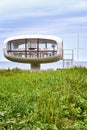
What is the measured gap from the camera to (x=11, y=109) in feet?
19.3

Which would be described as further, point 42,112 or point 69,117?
point 69,117

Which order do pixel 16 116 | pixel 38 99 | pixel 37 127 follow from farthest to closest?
pixel 38 99, pixel 16 116, pixel 37 127

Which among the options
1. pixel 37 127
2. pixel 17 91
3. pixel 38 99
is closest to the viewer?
pixel 37 127

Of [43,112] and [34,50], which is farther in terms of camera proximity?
[34,50]

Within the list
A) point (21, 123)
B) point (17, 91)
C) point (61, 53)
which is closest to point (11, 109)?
point (21, 123)

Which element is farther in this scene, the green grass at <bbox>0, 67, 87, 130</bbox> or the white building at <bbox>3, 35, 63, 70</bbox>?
the white building at <bbox>3, 35, 63, 70</bbox>

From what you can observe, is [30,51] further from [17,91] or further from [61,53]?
[17,91]

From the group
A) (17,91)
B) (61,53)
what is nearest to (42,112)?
(17,91)

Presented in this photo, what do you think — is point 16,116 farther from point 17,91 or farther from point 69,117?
point 17,91

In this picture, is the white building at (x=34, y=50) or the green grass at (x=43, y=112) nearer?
the green grass at (x=43, y=112)

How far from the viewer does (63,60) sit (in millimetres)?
26688

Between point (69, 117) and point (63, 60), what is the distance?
67.5ft

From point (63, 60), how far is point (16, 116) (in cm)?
2125

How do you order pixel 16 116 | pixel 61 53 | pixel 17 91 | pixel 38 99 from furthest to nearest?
pixel 61 53 < pixel 17 91 < pixel 38 99 < pixel 16 116
